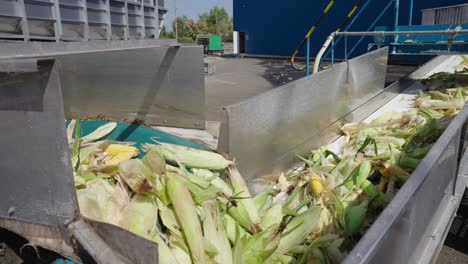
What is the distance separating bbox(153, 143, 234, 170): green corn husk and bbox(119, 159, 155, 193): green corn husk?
0.36 meters

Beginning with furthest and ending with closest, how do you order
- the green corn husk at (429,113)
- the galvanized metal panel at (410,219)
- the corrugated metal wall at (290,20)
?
1. the corrugated metal wall at (290,20)
2. the green corn husk at (429,113)
3. the galvanized metal panel at (410,219)

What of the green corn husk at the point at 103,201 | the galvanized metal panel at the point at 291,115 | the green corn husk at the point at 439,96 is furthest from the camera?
the green corn husk at the point at 439,96

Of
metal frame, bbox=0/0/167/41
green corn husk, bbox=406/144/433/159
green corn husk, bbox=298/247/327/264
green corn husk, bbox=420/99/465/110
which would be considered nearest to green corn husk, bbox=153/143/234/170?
green corn husk, bbox=298/247/327/264

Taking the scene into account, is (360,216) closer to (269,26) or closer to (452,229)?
(452,229)

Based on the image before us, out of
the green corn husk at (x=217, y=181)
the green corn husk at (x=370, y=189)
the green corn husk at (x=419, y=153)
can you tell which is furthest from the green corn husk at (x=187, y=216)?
the green corn husk at (x=419, y=153)

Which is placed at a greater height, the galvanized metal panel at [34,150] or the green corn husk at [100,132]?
the galvanized metal panel at [34,150]

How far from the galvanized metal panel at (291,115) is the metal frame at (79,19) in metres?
1.58

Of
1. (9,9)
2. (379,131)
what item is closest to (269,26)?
(379,131)

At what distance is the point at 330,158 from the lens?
136 inches

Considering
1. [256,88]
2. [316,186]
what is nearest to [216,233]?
[316,186]

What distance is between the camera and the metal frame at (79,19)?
265 centimetres

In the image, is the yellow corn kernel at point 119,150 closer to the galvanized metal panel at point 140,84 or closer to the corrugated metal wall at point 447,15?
the galvanized metal panel at point 140,84

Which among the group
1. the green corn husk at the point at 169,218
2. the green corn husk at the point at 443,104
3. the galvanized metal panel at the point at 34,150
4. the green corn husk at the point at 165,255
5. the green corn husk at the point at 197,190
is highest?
the galvanized metal panel at the point at 34,150

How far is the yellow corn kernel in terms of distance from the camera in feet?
7.63
